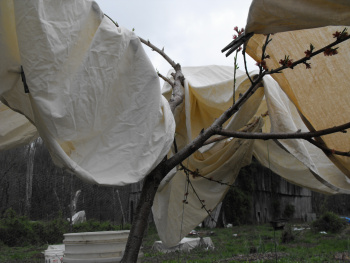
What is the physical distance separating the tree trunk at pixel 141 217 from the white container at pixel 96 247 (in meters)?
0.21

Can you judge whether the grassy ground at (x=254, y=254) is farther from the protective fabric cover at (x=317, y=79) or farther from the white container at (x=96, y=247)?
the white container at (x=96, y=247)

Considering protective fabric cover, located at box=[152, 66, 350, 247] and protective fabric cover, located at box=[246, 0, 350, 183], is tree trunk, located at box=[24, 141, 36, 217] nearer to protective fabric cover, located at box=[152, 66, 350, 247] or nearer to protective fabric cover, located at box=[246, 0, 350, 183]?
protective fabric cover, located at box=[152, 66, 350, 247]

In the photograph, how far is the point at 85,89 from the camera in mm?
1339


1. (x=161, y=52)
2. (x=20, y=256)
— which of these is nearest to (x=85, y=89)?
(x=161, y=52)

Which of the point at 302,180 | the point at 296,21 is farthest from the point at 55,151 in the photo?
the point at 302,180

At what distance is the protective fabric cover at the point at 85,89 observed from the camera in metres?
1.20

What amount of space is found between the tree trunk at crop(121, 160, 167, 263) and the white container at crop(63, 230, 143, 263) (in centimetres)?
21

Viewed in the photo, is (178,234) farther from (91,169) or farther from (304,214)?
(304,214)

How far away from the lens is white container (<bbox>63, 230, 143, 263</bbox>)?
191 centimetres

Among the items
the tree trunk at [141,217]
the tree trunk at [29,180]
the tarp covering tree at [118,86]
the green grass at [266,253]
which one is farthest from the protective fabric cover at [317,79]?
the tree trunk at [29,180]

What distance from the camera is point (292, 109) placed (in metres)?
2.73

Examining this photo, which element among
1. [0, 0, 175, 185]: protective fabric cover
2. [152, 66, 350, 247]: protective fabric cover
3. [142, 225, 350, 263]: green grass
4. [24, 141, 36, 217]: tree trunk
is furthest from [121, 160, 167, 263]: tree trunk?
[24, 141, 36, 217]: tree trunk

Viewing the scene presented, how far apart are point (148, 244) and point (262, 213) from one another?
564 cm

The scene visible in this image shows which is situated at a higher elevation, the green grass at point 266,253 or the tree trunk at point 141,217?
the tree trunk at point 141,217
